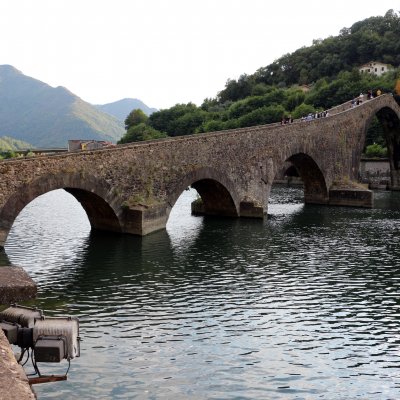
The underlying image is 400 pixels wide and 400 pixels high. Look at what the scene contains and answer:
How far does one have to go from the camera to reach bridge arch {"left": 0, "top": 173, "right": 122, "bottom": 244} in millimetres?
19281

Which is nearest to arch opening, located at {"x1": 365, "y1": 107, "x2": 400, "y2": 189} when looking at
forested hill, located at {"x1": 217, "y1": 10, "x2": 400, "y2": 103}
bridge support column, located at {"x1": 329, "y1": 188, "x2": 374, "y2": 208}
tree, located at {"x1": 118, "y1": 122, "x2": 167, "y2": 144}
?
bridge support column, located at {"x1": 329, "y1": 188, "x2": 374, "y2": 208}

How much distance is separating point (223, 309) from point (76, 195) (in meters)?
11.3

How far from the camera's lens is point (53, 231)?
27.5 meters

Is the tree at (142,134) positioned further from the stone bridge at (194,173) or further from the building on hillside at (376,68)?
the stone bridge at (194,173)

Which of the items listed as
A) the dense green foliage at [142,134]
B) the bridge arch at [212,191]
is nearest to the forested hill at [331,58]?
the dense green foliage at [142,134]

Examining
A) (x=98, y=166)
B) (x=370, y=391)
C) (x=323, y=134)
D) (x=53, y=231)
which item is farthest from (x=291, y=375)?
(x=323, y=134)

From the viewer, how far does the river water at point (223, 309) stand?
996cm

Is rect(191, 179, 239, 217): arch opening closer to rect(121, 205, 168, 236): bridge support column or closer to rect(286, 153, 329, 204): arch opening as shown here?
rect(121, 205, 168, 236): bridge support column

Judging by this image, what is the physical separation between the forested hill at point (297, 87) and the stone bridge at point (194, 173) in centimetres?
3754

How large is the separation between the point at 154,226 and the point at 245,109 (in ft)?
254

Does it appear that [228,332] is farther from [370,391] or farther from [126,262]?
[126,262]

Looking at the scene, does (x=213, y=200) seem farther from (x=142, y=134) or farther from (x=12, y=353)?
(x=142, y=134)

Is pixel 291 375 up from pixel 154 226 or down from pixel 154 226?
down

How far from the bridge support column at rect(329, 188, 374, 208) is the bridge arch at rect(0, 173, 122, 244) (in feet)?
72.4
